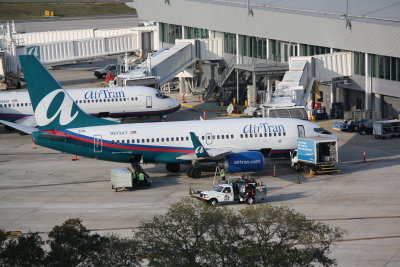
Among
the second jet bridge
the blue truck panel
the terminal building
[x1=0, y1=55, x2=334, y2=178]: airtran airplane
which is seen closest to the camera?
[x1=0, y1=55, x2=334, y2=178]: airtran airplane

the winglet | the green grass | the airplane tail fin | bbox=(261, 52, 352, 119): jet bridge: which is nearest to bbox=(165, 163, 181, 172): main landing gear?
the winglet

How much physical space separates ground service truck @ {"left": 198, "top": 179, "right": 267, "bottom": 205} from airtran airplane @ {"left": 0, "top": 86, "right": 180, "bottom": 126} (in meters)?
29.6

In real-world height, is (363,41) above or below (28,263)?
above

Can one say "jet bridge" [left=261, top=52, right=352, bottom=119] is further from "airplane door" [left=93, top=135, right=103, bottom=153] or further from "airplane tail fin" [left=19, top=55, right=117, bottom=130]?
"airplane tail fin" [left=19, top=55, right=117, bottom=130]

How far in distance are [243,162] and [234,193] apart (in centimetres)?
611

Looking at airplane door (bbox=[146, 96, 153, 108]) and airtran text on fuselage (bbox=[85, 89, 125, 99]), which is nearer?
airtran text on fuselage (bbox=[85, 89, 125, 99])

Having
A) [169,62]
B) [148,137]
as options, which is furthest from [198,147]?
[169,62]

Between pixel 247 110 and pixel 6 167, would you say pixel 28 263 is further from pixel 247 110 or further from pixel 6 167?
pixel 247 110

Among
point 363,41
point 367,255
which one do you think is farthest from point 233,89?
point 367,255

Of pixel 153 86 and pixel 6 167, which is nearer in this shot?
pixel 6 167

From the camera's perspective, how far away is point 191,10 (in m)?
106

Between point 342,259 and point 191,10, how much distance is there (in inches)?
2678

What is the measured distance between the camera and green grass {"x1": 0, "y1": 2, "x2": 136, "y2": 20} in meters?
180

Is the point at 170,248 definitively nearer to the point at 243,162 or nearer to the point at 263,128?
the point at 243,162
